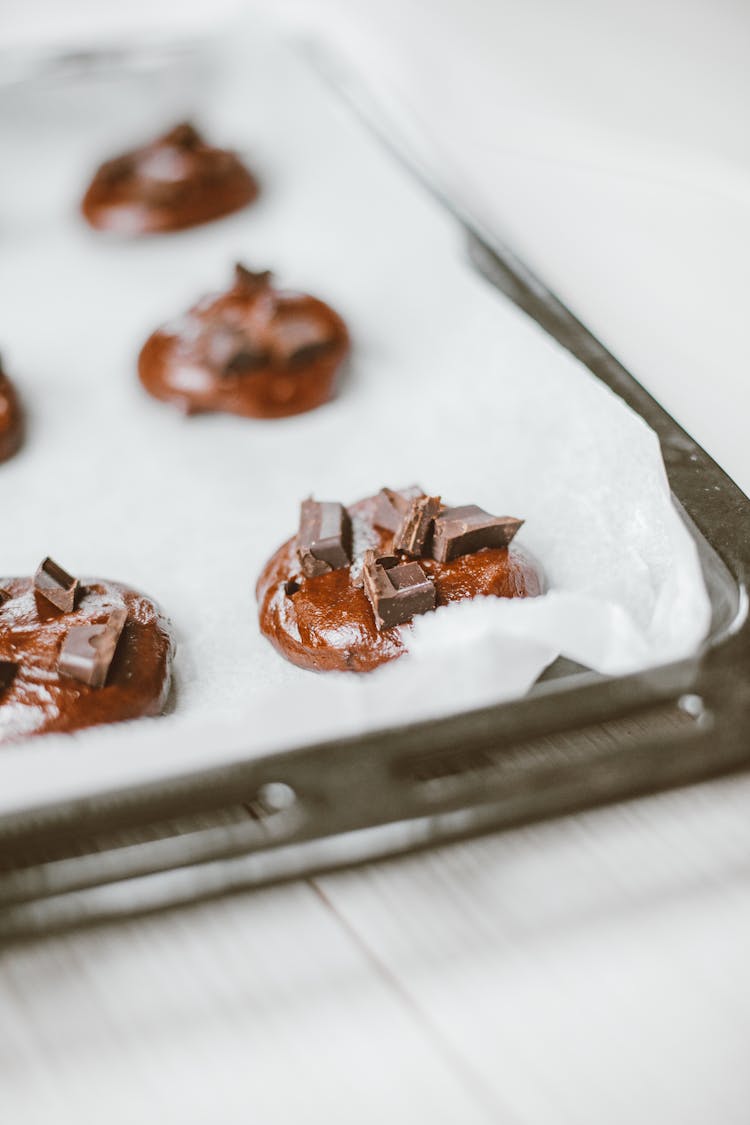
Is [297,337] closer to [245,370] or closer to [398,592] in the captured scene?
[245,370]

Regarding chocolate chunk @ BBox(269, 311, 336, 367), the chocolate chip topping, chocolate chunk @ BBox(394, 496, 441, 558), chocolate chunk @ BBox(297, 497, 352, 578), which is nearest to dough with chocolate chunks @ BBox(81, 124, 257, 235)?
the chocolate chip topping

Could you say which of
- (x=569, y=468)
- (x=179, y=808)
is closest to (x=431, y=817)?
(x=179, y=808)

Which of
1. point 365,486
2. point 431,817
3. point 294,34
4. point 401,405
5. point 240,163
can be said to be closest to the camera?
point 431,817

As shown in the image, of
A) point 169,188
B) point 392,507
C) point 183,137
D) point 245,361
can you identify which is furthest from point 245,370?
point 183,137

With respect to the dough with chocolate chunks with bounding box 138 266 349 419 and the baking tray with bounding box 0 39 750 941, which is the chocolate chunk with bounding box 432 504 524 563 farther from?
the dough with chocolate chunks with bounding box 138 266 349 419

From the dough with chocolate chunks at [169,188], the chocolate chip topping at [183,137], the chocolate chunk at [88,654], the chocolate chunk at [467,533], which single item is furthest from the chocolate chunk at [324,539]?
the chocolate chip topping at [183,137]

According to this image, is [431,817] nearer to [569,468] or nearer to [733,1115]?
[733,1115]

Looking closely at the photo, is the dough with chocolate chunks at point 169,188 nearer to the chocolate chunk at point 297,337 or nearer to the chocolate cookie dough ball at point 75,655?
the chocolate chunk at point 297,337
